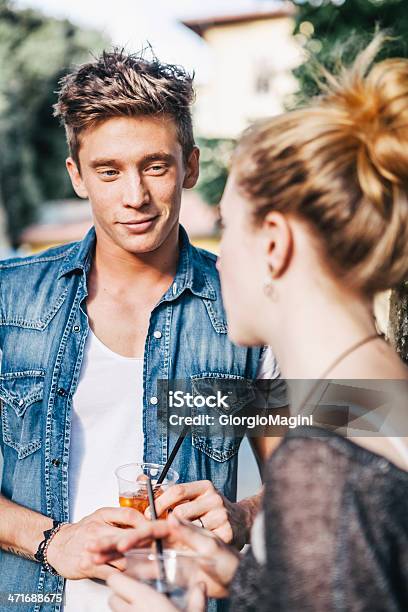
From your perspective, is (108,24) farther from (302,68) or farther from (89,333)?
(89,333)

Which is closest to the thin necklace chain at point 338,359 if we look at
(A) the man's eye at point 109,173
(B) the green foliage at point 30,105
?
(A) the man's eye at point 109,173

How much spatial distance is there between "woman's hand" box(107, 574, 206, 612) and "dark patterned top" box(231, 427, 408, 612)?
22cm

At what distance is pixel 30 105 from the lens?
1109 inches

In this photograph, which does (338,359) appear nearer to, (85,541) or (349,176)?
(349,176)

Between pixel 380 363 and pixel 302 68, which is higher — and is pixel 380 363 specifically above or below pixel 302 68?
below

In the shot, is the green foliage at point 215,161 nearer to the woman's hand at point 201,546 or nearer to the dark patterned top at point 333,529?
the woman's hand at point 201,546

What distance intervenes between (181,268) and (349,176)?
1448 millimetres

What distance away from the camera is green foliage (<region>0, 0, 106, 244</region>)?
1067 inches

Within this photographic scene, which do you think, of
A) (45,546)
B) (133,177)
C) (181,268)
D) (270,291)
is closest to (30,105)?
(181,268)

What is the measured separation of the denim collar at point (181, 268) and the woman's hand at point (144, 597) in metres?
1.37

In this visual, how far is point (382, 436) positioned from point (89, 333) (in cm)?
150

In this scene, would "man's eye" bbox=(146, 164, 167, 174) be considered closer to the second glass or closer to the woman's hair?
the second glass

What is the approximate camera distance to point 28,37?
→ 91.7 ft

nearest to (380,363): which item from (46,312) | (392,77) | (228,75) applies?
(392,77)
